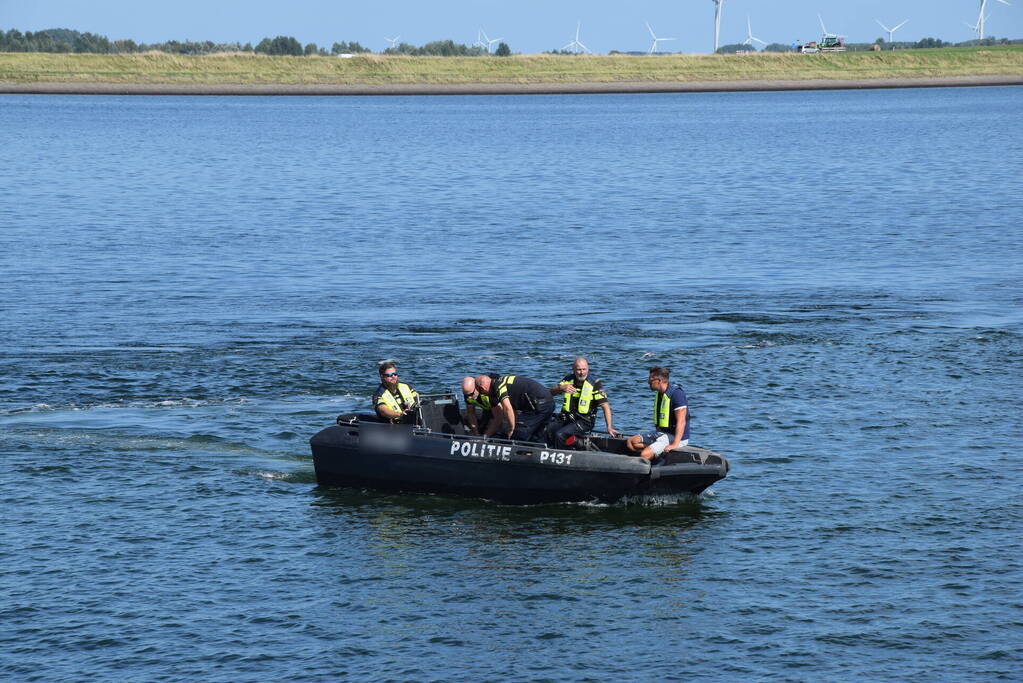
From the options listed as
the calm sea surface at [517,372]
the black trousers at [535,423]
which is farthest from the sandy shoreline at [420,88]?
the black trousers at [535,423]

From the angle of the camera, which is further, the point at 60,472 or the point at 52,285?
the point at 52,285

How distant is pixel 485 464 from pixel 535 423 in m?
1.33

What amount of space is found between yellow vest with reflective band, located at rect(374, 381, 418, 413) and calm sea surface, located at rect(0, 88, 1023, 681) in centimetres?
191

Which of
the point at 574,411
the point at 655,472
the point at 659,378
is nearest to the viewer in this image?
the point at 659,378

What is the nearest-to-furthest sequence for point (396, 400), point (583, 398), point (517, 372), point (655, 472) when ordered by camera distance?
point (655, 472)
point (583, 398)
point (396, 400)
point (517, 372)

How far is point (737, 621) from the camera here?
20312mm

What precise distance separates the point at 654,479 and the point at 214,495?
8756 millimetres

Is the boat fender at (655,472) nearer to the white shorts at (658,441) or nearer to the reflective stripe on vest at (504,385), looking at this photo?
the white shorts at (658,441)

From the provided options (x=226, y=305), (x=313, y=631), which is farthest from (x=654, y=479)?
(x=226, y=305)

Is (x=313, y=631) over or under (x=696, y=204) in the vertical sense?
under

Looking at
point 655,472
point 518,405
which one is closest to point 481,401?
point 518,405

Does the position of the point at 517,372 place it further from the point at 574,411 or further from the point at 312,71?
the point at 312,71

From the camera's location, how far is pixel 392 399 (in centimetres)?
2598

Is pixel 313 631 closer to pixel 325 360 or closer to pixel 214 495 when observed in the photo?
pixel 214 495
